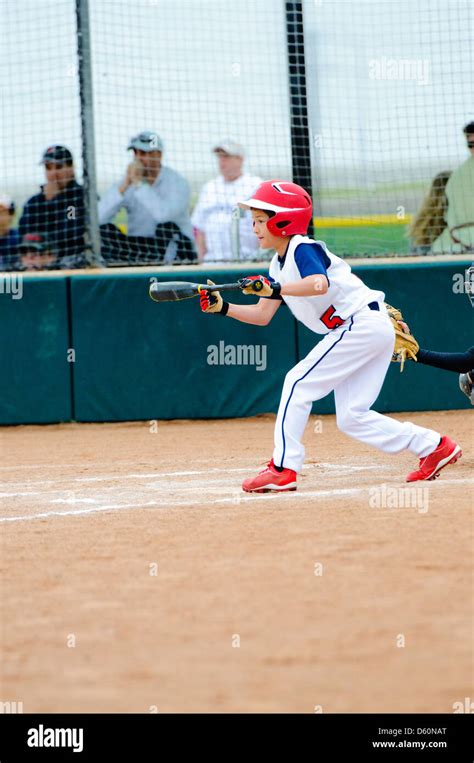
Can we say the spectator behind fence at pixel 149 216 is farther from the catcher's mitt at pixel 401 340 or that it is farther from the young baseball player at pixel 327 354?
the young baseball player at pixel 327 354

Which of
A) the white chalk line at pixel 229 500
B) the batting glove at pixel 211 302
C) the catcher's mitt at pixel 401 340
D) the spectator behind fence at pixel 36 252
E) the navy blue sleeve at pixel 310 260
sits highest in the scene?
the spectator behind fence at pixel 36 252

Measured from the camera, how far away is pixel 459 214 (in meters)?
11.0

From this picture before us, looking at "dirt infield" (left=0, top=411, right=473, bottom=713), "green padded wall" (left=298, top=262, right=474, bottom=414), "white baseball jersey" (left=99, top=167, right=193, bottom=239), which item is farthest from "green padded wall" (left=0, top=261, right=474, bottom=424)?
"dirt infield" (left=0, top=411, right=473, bottom=713)

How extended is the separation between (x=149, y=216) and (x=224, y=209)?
0.74 metres

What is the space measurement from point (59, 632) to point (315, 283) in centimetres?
290

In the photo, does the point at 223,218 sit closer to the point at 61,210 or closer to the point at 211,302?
the point at 61,210

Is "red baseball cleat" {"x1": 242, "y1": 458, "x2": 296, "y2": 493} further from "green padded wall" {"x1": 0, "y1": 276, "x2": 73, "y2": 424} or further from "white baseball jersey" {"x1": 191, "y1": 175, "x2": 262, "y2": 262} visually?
"white baseball jersey" {"x1": 191, "y1": 175, "x2": 262, "y2": 262}

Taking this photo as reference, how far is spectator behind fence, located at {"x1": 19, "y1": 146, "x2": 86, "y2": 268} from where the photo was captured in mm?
10867

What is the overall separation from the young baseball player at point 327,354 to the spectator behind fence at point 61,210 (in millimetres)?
4502

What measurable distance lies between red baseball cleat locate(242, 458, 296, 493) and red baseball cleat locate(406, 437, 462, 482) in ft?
2.37

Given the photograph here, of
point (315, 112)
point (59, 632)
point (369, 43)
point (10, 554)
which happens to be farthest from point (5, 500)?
point (369, 43)

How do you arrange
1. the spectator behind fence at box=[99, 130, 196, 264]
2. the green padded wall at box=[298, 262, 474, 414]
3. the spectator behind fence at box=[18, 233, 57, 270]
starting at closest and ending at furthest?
the green padded wall at box=[298, 262, 474, 414] → the spectator behind fence at box=[99, 130, 196, 264] → the spectator behind fence at box=[18, 233, 57, 270]

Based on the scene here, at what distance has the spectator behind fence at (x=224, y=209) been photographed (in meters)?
11.1

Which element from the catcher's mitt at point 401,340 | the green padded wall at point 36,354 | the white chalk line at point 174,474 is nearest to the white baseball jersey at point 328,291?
the catcher's mitt at point 401,340
